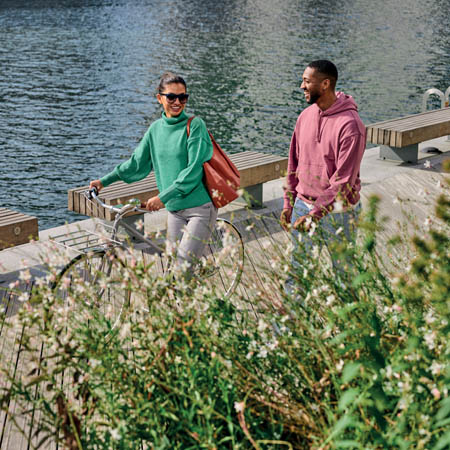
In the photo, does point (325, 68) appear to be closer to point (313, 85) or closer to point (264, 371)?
point (313, 85)

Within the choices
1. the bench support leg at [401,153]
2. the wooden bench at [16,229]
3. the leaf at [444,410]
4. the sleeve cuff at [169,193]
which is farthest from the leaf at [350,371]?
the bench support leg at [401,153]

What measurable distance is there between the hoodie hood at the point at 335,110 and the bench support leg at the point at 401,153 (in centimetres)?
684

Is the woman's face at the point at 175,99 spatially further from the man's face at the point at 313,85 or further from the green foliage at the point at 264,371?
the green foliage at the point at 264,371

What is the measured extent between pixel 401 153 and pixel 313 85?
7107 mm

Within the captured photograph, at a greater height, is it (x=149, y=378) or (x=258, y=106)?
(x=149, y=378)

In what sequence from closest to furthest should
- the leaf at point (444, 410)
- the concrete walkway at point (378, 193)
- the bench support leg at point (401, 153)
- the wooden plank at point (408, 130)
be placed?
the leaf at point (444, 410) < the concrete walkway at point (378, 193) < the wooden plank at point (408, 130) < the bench support leg at point (401, 153)

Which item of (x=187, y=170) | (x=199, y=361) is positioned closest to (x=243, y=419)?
(x=199, y=361)

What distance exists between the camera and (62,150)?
61.0 feet

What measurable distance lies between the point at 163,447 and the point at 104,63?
30.5m

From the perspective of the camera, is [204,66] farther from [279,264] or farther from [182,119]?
[279,264]

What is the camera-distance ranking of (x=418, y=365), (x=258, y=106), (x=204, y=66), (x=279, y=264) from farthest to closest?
1. (x=204, y=66)
2. (x=258, y=106)
3. (x=279, y=264)
4. (x=418, y=365)

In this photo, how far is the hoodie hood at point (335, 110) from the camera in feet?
17.8

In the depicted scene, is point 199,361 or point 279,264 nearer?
point 199,361

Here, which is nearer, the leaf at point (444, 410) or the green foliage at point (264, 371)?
the leaf at point (444, 410)
